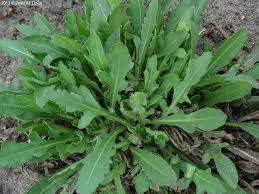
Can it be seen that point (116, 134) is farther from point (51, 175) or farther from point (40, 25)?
point (40, 25)

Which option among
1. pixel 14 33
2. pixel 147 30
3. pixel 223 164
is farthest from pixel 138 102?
pixel 14 33

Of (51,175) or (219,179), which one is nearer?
(219,179)

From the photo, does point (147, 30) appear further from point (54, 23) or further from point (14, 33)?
point (14, 33)

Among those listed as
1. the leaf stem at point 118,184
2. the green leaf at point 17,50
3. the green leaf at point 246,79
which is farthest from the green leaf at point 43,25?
the green leaf at point 246,79

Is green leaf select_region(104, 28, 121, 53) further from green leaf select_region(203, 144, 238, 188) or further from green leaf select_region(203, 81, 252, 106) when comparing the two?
green leaf select_region(203, 144, 238, 188)

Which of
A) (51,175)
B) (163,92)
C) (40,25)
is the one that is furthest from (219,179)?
(40,25)
